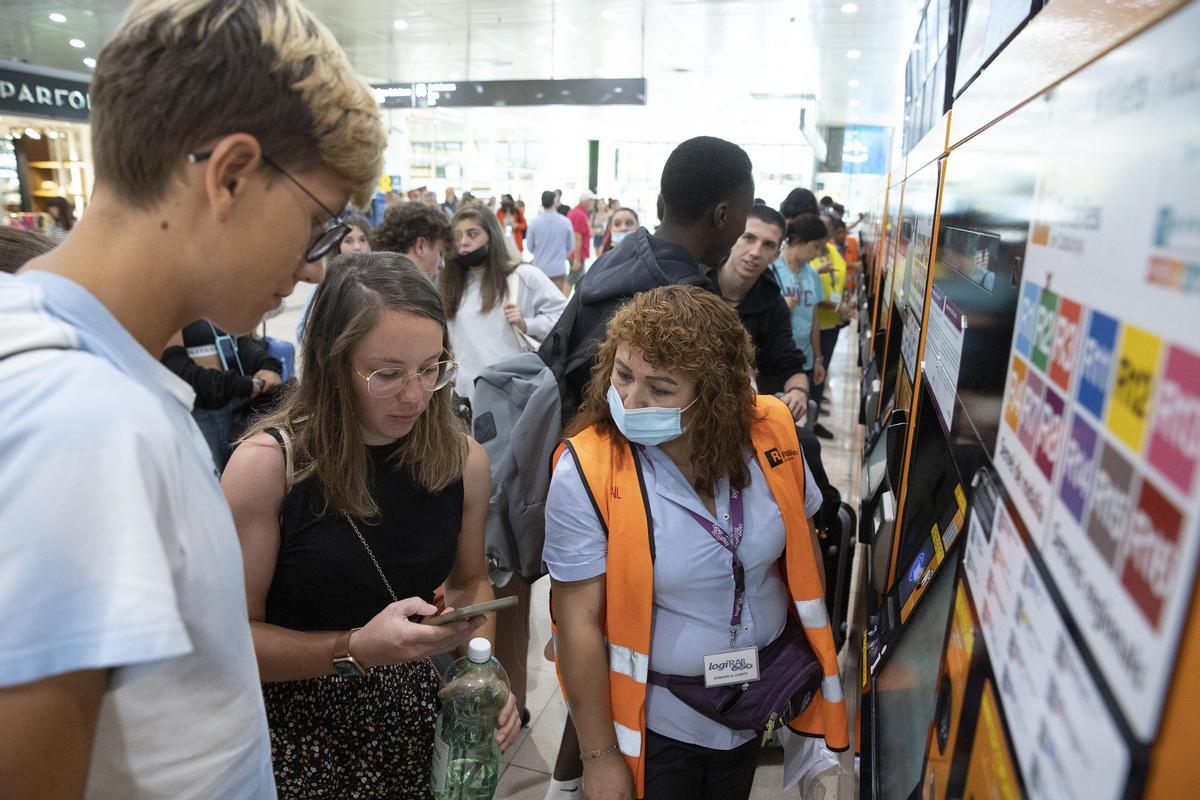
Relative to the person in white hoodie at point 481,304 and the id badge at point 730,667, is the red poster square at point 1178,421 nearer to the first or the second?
the id badge at point 730,667

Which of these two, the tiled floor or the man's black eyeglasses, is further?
the tiled floor

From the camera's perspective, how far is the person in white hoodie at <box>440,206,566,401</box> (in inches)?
141

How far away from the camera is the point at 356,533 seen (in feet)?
4.98

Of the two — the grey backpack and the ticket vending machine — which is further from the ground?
the ticket vending machine

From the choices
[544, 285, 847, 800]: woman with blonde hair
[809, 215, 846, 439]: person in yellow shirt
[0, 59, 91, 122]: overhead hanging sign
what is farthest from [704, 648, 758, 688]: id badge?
[0, 59, 91, 122]: overhead hanging sign

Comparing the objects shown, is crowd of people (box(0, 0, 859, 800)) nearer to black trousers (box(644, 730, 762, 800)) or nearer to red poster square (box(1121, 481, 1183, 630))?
black trousers (box(644, 730, 762, 800))

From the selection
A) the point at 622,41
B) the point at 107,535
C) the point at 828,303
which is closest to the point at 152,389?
the point at 107,535

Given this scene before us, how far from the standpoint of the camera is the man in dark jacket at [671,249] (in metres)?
2.20

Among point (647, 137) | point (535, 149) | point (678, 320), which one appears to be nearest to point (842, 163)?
point (647, 137)

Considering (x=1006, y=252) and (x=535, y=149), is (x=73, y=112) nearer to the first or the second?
(x=1006, y=252)

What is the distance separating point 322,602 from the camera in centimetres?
151

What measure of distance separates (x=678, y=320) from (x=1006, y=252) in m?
0.83

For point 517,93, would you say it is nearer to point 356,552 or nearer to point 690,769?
point 356,552

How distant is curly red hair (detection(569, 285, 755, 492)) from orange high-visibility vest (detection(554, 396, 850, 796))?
6 centimetres
